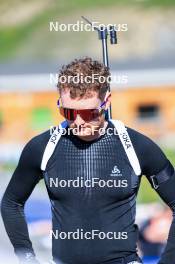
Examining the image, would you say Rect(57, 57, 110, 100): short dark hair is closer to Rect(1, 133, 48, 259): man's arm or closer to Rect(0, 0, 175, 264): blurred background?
Rect(1, 133, 48, 259): man's arm

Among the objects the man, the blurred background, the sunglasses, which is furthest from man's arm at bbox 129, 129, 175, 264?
the blurred background

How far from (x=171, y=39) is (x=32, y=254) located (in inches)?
1115

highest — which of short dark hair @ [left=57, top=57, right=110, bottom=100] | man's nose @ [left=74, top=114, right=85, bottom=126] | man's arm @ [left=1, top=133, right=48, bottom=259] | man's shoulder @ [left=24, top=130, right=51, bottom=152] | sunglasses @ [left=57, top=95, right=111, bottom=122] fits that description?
short dark hair @ [left=57, top=57, right=110, bottom=100]

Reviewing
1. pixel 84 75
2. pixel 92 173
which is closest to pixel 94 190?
pixel 92 173

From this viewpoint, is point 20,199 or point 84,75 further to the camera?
point 20,199

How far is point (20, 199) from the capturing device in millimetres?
2344

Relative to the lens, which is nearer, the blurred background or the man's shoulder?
the man's shoulder

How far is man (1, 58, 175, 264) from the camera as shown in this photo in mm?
2225

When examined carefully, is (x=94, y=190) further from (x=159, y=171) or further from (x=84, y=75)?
(x=84, y=75)

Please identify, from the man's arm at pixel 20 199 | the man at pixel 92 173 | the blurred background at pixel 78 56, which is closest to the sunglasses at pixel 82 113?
the man at pixel 92 173

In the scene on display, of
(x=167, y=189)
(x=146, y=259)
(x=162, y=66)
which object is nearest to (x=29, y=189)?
(x=167, y=189)

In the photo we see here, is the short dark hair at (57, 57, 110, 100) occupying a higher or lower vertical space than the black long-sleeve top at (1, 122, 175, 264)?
higher

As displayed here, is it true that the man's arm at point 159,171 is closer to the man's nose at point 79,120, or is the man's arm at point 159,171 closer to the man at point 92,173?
the man at point 92,173

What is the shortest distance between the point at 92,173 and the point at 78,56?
25.6 m
